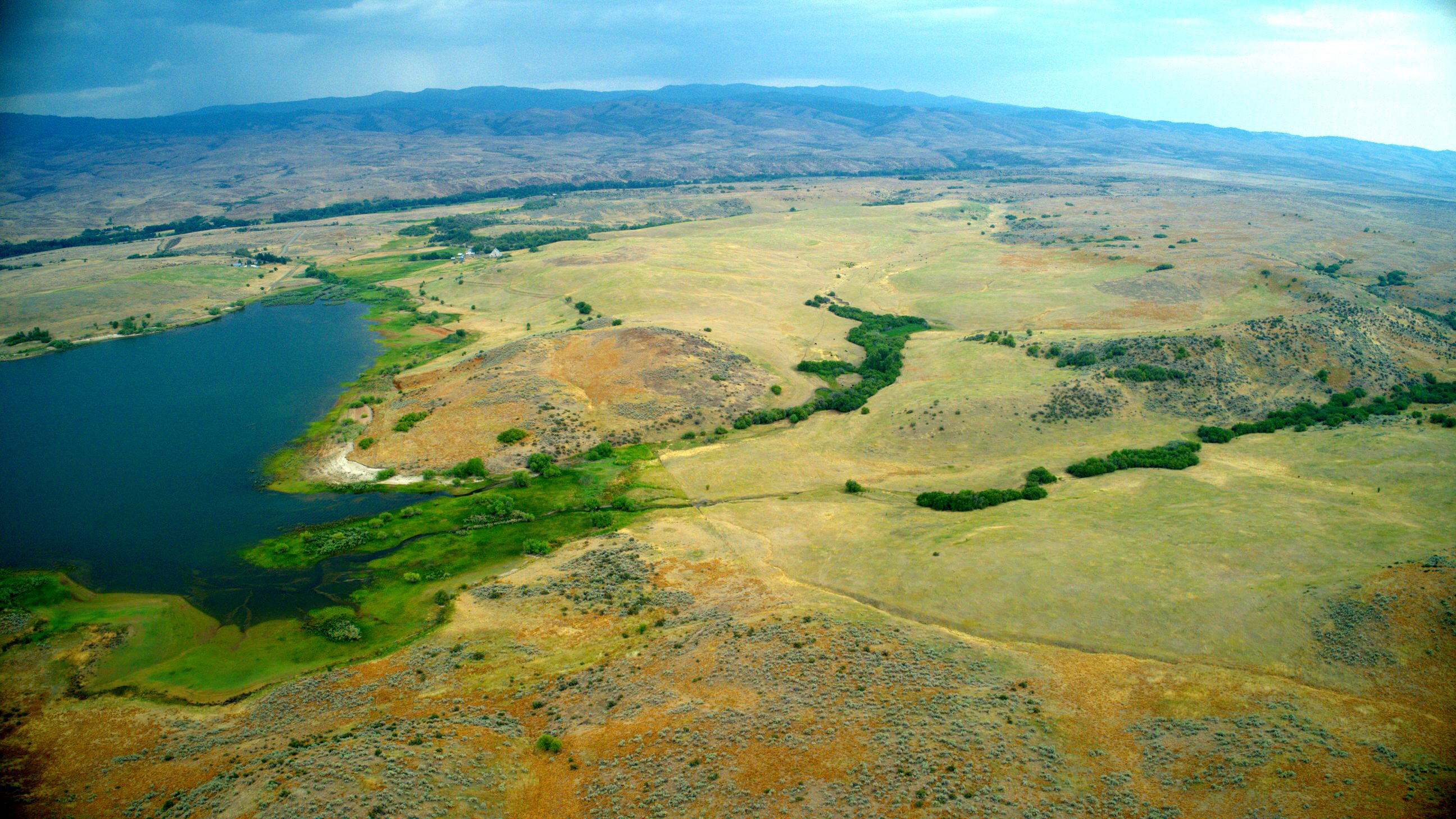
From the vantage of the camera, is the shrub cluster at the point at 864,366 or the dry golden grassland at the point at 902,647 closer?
the dry golden grassland at the point at 902,647

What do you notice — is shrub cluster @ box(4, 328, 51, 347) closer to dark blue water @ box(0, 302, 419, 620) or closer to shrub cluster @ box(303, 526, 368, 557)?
dark blue water @ box(0, 302, 419, 620)

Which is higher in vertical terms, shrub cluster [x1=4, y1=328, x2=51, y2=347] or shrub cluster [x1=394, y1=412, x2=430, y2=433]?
shrub cluster [x1=4, y1=328, x2=51, y2=347]

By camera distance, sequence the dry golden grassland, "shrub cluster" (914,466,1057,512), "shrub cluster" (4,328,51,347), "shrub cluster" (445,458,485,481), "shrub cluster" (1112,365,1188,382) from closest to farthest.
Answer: the dry golden grassland
"shrub cluster" (914,466,1057,512)
"shrub cluster" (445,458,485,481)
"shrub cluster" (1112,365,1188,382)
"shrub cluster" (4,328,51,347)

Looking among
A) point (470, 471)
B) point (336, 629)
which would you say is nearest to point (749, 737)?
point (336, 629)

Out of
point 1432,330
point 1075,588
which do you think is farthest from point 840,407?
point 1432,330

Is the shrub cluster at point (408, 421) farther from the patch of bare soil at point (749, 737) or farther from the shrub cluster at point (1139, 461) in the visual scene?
the shrub cluster at point (1139, 461)

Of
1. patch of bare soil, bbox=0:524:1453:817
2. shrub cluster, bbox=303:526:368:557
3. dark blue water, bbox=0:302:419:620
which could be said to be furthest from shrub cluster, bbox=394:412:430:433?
patch of bare soil, bbox=0:524:1453:817

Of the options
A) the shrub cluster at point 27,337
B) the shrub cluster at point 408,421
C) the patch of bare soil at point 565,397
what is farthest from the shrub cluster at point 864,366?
the shrub cluster at point 27,337
